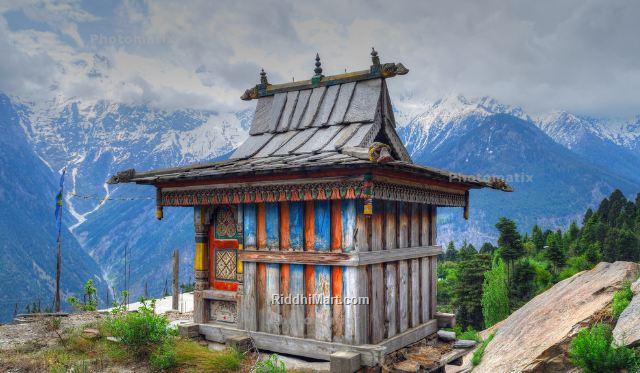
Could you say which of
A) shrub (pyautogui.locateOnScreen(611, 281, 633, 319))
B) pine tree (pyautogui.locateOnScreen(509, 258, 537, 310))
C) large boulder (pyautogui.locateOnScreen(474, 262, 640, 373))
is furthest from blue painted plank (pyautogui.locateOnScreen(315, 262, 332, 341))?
pine tree (pyautogui.locateOnScreen(509, 258, 537, 310))

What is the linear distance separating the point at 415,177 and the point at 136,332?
6517mm

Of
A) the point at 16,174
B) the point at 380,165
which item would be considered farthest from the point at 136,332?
the point at 16,174

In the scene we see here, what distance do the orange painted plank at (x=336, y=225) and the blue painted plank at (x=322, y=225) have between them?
7 centimetres

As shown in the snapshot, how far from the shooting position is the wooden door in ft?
36.8

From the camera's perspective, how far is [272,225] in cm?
1010

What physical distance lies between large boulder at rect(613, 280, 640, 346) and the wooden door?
7346 millimetres

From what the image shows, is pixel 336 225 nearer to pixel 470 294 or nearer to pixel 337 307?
pixel 337 307

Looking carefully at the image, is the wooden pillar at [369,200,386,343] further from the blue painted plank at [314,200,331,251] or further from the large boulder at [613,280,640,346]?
the large boulder at [613,280,640,346]

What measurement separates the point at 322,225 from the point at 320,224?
5 centimetres

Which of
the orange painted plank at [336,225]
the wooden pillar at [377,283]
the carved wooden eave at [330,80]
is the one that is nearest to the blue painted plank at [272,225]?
the orange painted plank at [336,225]

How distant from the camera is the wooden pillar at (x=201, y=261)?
11.5 m

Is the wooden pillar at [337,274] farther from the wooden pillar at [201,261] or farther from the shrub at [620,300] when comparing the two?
the shrub at [620,300]

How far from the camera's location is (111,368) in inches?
390

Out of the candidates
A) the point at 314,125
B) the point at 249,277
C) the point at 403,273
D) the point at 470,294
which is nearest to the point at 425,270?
the point at 403,273
